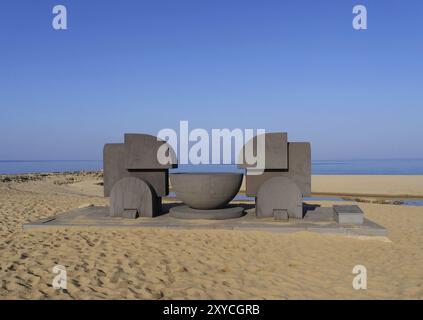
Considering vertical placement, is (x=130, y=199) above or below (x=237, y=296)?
above

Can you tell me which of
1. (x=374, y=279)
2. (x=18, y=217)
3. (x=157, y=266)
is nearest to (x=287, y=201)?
(x=374, y=279)

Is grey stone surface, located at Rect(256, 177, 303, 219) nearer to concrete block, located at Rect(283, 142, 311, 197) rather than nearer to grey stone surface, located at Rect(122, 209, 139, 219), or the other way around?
concrete block, located at Rect(283, 142, 311, 197)

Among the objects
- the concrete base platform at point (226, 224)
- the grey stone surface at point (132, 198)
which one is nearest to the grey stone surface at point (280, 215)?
the concrete base platform at point (226, 224)

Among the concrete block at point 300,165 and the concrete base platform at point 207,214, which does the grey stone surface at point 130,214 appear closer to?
the concrete base platform at point 207,214

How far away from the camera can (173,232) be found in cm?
809

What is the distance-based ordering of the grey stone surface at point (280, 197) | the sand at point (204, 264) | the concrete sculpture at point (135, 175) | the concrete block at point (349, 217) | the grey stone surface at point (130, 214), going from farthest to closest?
the concrete sculpture at point (135, 175) < the grey stone surface at point (130, 214) < the grey stone surface at point (280, 197) < the concrete block at point (349, 217) < the sand at point (204, 264)

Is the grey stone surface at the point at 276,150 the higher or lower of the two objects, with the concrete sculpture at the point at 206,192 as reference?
higher

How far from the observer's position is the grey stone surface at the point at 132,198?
365 inches

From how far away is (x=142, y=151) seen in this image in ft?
31.1

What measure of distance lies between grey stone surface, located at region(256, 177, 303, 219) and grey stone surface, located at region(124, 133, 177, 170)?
8.95ft

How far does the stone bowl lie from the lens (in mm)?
8938

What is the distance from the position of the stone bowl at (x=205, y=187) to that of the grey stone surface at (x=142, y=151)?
721 millimetres
